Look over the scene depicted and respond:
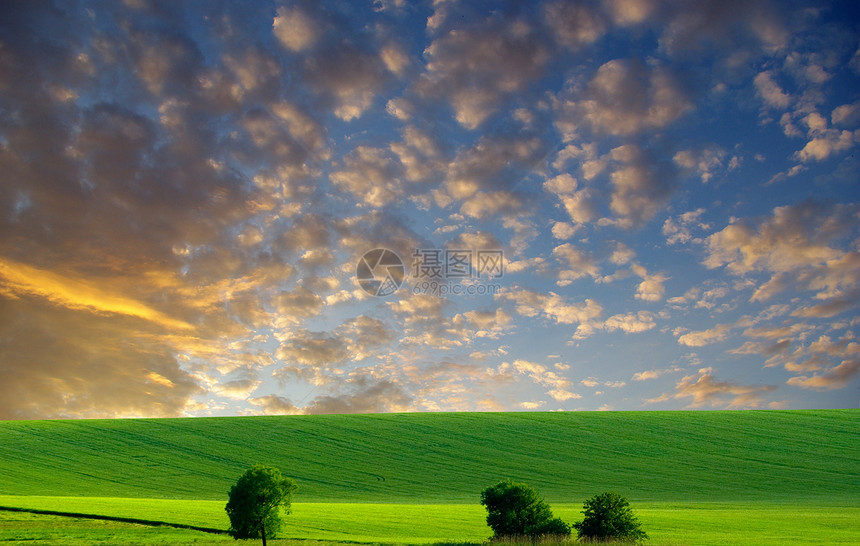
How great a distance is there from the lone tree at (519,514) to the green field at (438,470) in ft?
5.57

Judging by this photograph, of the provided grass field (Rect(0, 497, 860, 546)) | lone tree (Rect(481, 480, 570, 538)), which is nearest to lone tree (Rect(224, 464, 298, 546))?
grass field (Rect(0, 497, 860, 546))

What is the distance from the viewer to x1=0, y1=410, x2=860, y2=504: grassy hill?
45.0 m

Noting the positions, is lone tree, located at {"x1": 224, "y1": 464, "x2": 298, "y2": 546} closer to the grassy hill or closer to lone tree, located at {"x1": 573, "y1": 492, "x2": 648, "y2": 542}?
lone tree, located at {"x1": 573, "y1": 492, "x2": 648, "y2": 542}

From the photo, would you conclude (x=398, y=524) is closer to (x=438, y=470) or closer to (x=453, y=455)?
(x=438, y=470)

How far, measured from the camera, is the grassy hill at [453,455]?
45.0 m

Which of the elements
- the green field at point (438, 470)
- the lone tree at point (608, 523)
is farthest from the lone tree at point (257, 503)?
the lone tree at point (608, 523)

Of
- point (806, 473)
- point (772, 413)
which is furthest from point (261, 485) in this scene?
point (772, 413)

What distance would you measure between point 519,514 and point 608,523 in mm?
3533

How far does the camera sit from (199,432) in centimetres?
6166

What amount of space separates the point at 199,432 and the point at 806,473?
5879 centimetres

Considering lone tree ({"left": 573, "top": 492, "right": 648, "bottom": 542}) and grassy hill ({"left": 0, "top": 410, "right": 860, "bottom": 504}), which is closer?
lone tree ({"left": 573, "top": 492, "right": 648, "bottom": 542})

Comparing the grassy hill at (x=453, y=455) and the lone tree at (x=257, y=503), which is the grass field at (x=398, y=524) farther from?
the grassy hill at (x=453, y=455)

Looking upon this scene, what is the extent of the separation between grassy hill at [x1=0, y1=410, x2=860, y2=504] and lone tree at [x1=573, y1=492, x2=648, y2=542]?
19104 millimetres

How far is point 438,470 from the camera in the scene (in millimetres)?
50688
